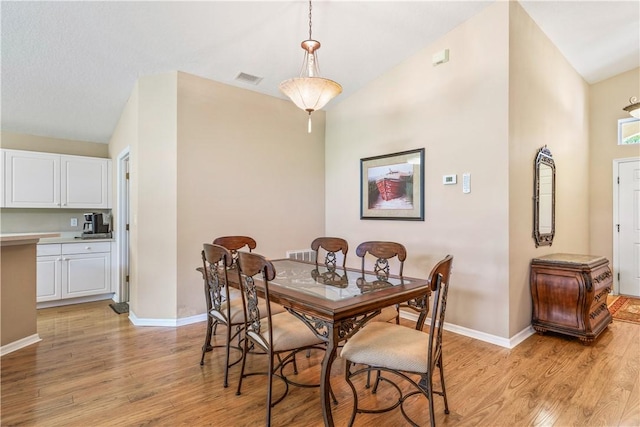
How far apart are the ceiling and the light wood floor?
105 inches

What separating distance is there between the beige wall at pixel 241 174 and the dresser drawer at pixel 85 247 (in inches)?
68.2

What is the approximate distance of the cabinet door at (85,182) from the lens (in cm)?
449

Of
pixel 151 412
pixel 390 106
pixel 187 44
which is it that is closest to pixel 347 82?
pixel 390 106

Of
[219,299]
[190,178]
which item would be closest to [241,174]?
[190,178]

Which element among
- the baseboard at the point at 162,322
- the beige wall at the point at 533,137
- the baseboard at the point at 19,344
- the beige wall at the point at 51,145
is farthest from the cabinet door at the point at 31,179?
the beige wall at the point at 533,137

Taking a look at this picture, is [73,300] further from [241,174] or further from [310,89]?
[310,89]

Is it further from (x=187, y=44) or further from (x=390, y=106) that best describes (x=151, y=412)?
(x=390, y=106)

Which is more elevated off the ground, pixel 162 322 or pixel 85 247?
pixel 85 247

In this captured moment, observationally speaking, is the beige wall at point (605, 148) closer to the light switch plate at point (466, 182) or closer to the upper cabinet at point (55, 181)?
the light switch plate at point (466, 182)

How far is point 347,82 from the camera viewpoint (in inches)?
163

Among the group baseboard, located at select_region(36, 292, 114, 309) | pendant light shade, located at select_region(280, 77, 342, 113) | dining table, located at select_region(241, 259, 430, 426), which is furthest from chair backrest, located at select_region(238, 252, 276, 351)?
baseboard, located at select_region(36, 292, 114, 309)

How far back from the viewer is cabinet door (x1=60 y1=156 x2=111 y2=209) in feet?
14.7

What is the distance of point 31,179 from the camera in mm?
4270

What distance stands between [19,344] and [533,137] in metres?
5.23
